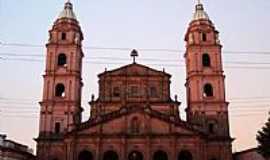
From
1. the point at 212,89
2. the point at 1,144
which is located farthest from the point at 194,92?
the point at 1,144

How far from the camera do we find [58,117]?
1914 inches

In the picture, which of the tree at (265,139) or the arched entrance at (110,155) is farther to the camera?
the arched entrance at (110,155)

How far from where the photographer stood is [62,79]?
4978 centimetres

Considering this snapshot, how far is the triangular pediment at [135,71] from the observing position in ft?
168

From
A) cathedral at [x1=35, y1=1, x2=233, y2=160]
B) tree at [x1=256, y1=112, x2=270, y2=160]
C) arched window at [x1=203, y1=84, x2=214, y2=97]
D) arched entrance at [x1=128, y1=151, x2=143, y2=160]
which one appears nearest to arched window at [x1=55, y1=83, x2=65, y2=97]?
cathedral at [x1=35, y1=1, x2=233, y2=160]

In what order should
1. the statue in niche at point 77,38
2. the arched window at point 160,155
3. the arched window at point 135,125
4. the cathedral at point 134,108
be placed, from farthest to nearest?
the statue in niche at point 77,38
the arched window at point 135,125
the arched window at point 160,155
the cathedral at point 134,108

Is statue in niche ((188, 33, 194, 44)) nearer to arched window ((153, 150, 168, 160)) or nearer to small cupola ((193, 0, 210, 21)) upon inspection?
small cupola ((193, 0, 210, 21))

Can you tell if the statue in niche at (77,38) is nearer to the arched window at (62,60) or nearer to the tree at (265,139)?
the arched window at (62,60)

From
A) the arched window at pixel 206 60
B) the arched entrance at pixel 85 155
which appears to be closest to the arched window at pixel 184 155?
the arched entrance at pixel 85 155

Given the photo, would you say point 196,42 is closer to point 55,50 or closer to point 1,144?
point 55,50

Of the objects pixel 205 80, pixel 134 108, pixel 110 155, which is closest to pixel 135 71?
pixel 134 108

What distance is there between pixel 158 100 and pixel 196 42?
328 inches

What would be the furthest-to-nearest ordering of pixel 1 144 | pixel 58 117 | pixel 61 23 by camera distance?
pixel 61 23 → pixel 58 117 → pixel 1 144

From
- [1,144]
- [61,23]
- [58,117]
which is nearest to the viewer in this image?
[1,144]
